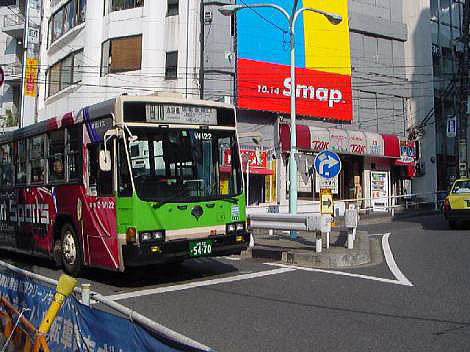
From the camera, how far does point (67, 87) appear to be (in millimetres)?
28219

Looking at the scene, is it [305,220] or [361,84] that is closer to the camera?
[305,220]

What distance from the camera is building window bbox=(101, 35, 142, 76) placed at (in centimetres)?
2430

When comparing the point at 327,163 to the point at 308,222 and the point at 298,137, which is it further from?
the point at 298,137

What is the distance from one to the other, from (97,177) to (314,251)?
16.9 ft

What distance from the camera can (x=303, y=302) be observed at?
731 centimetres

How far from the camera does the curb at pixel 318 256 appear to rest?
34.6 ft

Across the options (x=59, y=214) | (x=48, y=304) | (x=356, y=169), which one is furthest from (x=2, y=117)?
(x=48, y=304)

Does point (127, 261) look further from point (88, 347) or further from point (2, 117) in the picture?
point (2, 117)

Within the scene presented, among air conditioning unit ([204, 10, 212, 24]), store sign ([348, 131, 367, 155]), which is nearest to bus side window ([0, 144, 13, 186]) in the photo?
air conditioning unit ([204, 10, 212, 24])

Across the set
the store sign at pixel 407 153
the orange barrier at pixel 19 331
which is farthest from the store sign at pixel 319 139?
the orange barrier at pixel 19 331

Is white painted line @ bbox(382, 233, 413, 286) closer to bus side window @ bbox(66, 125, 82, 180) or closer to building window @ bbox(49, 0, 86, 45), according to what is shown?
bus side window @ bbox(66, 125, 82, 180)

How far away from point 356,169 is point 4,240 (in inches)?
811

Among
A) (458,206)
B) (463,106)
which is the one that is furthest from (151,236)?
(463,106)

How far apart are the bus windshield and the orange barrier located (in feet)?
9.94
